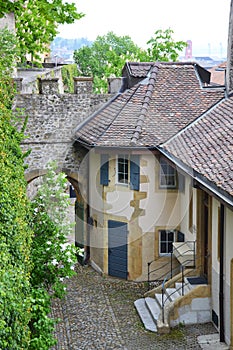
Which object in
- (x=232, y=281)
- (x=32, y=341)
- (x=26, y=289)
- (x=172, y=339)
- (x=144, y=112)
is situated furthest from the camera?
(x=144, y=112)

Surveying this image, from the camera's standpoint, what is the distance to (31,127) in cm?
2139

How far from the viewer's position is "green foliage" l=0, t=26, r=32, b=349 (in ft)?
22.9

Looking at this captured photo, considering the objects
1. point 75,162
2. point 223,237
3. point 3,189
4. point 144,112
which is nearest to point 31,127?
point 75,162

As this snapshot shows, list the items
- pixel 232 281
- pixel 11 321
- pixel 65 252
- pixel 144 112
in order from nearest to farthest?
pixel 11 321 < pixel 65 252 < pixel 232 281 < pixel 144 112

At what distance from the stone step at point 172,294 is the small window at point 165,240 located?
2837mm

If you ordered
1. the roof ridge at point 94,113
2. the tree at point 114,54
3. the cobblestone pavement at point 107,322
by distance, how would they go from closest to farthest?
the cobblestone pavement at point 107,322, the roof ridge at point 94,113, the tree at point 114,54

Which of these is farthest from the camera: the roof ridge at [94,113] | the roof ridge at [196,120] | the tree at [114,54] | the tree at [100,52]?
the tree at [100,52]

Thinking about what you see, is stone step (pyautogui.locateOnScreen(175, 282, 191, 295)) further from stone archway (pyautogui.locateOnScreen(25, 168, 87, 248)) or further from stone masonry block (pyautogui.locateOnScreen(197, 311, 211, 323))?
stone archway (pyautogui.locateOnScreen(25, 168, 87, 248))

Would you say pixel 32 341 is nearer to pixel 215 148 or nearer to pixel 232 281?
pixel 232 281

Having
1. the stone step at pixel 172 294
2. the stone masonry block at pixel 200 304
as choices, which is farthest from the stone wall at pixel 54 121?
the stone masonry block at pixel 200 304

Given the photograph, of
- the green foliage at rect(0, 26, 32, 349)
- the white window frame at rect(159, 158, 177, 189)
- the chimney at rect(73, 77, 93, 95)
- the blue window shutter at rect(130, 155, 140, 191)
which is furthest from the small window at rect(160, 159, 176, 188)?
the green foliage at rect(0, 26, 32, 349)

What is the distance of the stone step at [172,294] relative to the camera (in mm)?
16734

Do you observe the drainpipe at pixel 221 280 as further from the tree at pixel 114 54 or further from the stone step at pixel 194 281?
the tree at pixel 114 54

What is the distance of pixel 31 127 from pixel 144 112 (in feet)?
12.1
